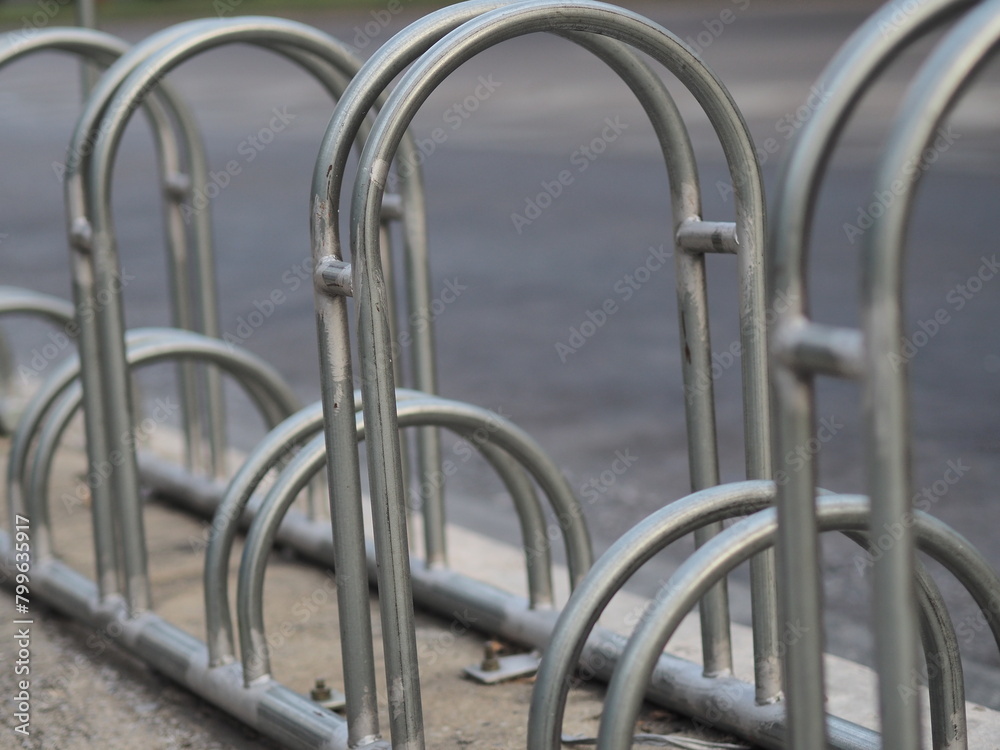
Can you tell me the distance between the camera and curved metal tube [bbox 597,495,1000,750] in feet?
5.63

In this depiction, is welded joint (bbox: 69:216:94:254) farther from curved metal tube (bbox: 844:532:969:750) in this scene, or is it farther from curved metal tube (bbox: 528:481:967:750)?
curved metal tube (bbox: 844:532:969:750)

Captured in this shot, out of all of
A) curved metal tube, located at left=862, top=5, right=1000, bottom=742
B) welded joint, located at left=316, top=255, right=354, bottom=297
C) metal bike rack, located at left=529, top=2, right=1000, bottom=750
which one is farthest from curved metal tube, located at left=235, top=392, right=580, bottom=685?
curved metal tube, located at left=862, top=5, right=1000, bottom=742

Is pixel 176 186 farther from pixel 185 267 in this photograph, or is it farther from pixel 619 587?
pixel 619 587

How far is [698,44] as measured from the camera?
1678cm

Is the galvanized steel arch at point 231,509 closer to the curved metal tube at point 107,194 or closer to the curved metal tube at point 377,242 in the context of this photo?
the curved metal tube at point 107,194

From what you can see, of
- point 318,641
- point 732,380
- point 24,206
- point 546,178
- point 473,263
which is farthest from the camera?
point 24,206

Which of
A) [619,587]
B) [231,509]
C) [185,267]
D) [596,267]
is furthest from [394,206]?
[596,267]

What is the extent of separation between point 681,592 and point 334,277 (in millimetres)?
676

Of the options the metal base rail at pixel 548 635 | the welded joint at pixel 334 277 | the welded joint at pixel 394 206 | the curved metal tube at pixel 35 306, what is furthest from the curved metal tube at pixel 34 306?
the welded joint at pixel 334 277

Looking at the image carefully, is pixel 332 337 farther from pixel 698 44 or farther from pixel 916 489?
pixel 698 44

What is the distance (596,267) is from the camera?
7090 millimetres

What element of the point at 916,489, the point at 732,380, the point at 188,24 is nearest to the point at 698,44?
A: the point at 732,380

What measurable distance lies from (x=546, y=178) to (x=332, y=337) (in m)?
7.67

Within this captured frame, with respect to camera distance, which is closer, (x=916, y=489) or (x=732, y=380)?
(x=916, y=489)
